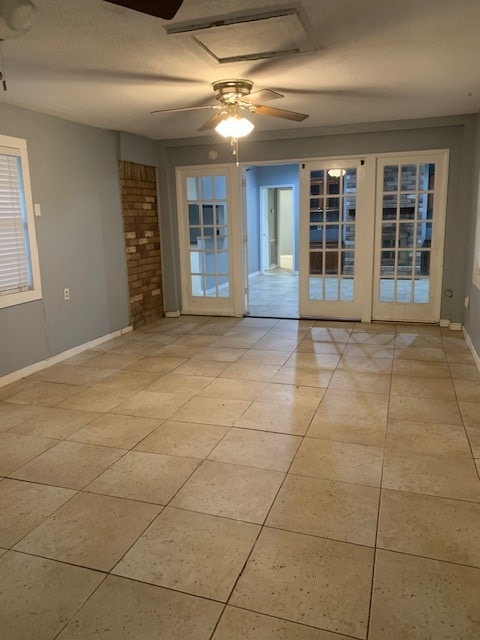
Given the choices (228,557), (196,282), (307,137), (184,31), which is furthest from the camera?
(196,282)

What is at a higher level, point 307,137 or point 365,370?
point 307,137

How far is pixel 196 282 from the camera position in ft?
21.4

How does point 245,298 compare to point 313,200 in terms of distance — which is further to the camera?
point 245,298

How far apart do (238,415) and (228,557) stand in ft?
4.44

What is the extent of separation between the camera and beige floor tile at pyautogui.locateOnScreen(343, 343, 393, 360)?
443cm

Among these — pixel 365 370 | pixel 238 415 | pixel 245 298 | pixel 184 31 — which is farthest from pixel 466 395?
pixel 245 298

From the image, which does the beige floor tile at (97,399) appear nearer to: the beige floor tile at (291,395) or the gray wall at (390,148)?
the beige floor tile at (291,395)

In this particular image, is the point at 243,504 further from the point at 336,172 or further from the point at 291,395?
the point at 336,172

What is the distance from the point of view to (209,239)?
628 centimetres

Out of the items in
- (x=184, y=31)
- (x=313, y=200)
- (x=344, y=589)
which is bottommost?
(x=344, y=589)

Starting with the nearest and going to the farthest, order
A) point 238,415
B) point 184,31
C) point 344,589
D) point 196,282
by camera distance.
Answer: point 344,589 → point 184,31 → point 238,415 → point 196,282

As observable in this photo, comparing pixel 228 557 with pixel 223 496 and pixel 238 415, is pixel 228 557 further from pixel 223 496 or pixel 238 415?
pixel 238 415

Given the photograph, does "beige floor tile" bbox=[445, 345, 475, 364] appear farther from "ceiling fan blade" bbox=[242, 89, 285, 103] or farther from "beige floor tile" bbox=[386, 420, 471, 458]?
"ceiling fan blade" bbox=[242, 89, 285, 103]

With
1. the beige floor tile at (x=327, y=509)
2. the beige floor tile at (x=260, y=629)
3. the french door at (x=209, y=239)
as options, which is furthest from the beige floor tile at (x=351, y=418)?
the french door at (x=209, y=239)
